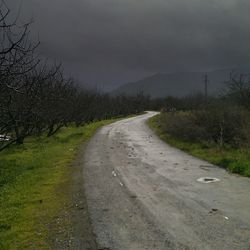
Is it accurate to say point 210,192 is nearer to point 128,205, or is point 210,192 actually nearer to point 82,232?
point 128,205

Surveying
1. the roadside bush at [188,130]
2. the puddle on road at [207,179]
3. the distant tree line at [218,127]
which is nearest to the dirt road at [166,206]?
the puddle on road at [207,179]

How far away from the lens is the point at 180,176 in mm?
13570

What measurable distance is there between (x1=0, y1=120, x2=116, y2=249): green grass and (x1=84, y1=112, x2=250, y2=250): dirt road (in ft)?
2.67

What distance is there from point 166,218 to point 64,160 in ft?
35.7

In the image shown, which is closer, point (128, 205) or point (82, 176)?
point (128, 205)

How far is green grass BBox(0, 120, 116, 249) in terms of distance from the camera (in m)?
7.46

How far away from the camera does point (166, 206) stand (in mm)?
9367

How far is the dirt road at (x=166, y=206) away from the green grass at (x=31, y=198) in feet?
2.67

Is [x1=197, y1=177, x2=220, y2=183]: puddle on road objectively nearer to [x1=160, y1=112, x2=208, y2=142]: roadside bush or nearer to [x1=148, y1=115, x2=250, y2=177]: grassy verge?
[x1=148, y1=115, x2=250, y2=177]: grassy verge

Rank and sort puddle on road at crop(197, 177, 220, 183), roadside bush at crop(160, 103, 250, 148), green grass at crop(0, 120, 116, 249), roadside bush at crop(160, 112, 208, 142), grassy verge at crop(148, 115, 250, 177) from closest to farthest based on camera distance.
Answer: green grass at crop(0, 120, 116, 249)
puddle on road at crop(197, 177, 220, 183)
grassy verge at crop(148, 115, 250, 177)
roadside bush at crop(160, 103, 250, 148)
roadside bush at crop(160, 112, 208, 142)

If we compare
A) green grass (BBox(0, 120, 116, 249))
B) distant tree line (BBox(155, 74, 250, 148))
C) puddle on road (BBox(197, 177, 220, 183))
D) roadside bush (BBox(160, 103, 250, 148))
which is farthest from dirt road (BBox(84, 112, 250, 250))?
roadside bush (BBox(160, 103, 250, 148))

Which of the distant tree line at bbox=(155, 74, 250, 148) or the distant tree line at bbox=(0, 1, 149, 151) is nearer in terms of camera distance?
the distant tree line at bbox=(0, 1, 149, 151)

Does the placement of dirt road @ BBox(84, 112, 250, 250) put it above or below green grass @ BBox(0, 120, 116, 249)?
below

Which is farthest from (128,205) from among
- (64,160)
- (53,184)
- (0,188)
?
(64,160)
